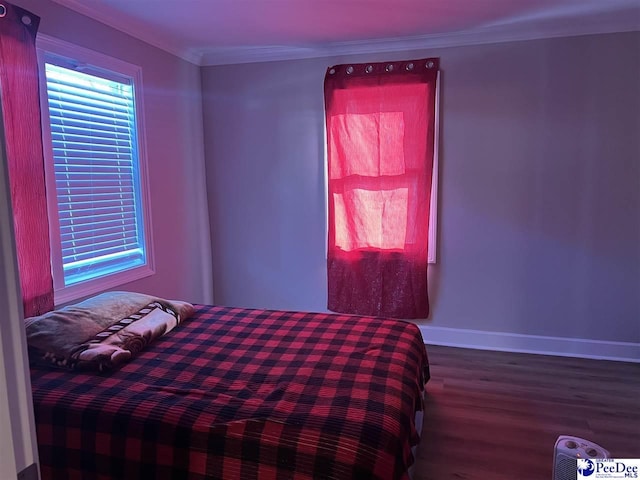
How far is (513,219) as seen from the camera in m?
3.42

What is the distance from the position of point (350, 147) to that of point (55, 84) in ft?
6.68

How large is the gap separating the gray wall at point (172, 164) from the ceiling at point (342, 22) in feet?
0.43

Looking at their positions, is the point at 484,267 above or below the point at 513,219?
below

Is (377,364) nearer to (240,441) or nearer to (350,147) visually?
(240,441)

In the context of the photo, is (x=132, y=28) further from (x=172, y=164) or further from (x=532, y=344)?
(x=532, y=344)

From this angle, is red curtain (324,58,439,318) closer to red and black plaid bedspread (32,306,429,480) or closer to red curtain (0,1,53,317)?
red and black plaid bedspread (32,306,429,480)

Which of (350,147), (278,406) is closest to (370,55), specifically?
(350,147)

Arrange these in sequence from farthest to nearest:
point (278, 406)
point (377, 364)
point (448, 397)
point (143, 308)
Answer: point (448, 397) → point (143, 308) → point (377, 364) → point (278, 406)

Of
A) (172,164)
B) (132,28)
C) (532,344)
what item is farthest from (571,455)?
(132,28)

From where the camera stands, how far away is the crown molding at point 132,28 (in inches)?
103

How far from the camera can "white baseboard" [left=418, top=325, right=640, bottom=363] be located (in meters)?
3.31

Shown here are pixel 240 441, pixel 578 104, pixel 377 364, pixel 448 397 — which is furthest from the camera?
pixel 578 104

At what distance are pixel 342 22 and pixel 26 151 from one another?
2073 millimetres

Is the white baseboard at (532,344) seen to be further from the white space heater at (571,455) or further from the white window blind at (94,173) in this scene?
the white window blind at (94,173)
